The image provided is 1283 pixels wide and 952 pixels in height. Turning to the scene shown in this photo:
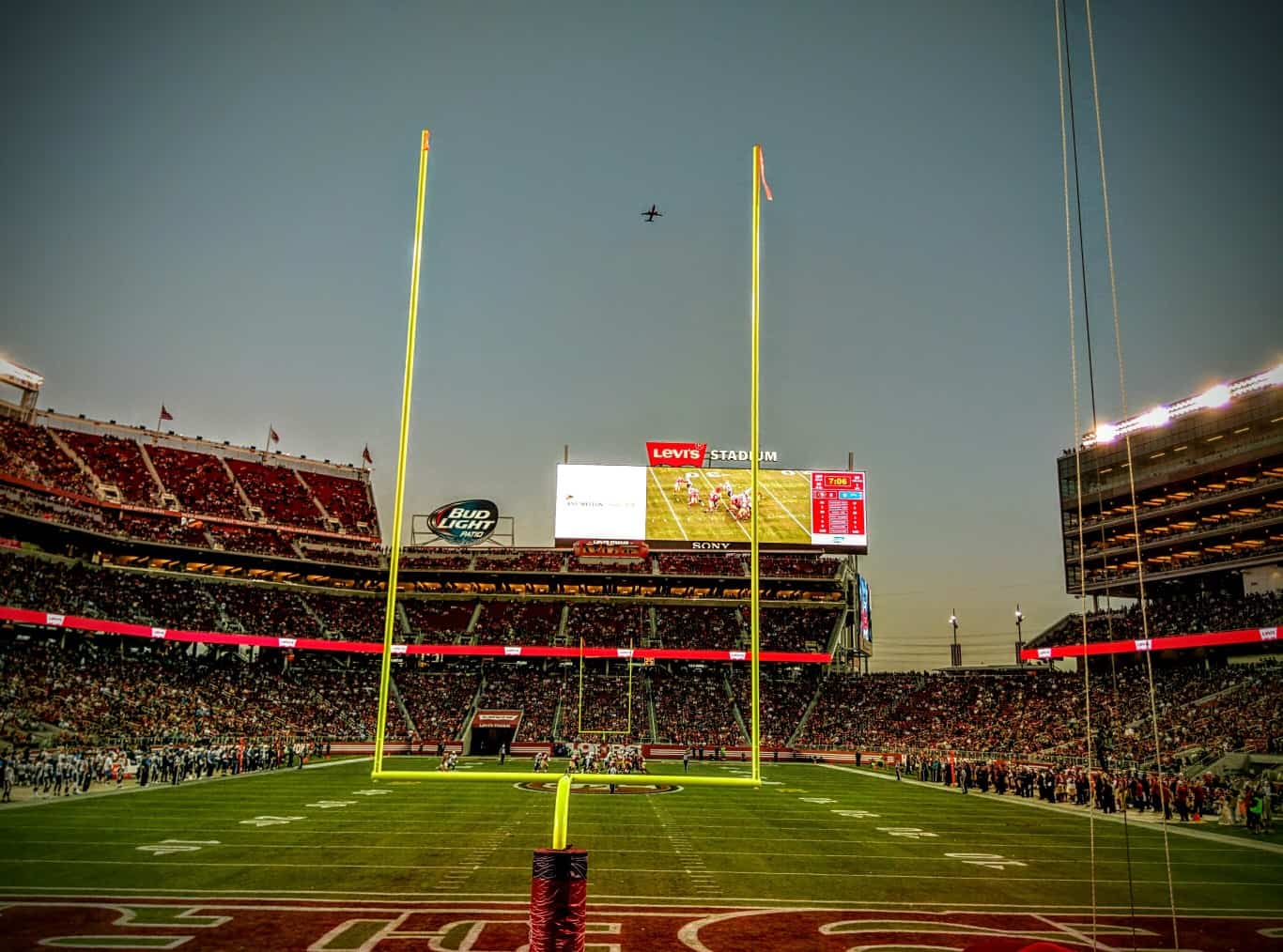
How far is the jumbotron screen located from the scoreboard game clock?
44 mm

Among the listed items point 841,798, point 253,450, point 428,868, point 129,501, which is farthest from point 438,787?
point 253,450

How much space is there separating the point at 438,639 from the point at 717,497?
1755cm

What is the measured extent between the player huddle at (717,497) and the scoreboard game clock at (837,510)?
3254 mm

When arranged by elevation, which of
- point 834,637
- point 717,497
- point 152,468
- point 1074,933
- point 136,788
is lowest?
point 136,788

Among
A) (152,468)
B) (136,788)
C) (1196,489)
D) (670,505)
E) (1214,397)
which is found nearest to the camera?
(136,788)

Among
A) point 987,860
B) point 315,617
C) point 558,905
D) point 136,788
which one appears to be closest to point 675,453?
point 315,617

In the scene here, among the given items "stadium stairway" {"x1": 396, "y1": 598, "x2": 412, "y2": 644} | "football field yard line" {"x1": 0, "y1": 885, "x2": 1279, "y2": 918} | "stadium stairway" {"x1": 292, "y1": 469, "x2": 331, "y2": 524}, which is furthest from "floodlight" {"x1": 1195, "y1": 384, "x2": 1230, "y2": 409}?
"stadium stairway" {"x1": 292, "y1": 469, "x2": 331, "y2": 524}

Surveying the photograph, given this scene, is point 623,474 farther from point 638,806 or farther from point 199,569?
point 199,569

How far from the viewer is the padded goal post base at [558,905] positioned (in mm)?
4855

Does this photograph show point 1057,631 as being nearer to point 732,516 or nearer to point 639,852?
point 732,516

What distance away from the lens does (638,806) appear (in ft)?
74.8

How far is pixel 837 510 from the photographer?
4238cm

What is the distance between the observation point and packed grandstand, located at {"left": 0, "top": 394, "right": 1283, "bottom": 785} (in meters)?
34.3

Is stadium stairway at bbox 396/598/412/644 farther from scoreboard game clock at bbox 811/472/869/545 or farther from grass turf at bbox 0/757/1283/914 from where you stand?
grass turf at bbox 0/757/1283/914
